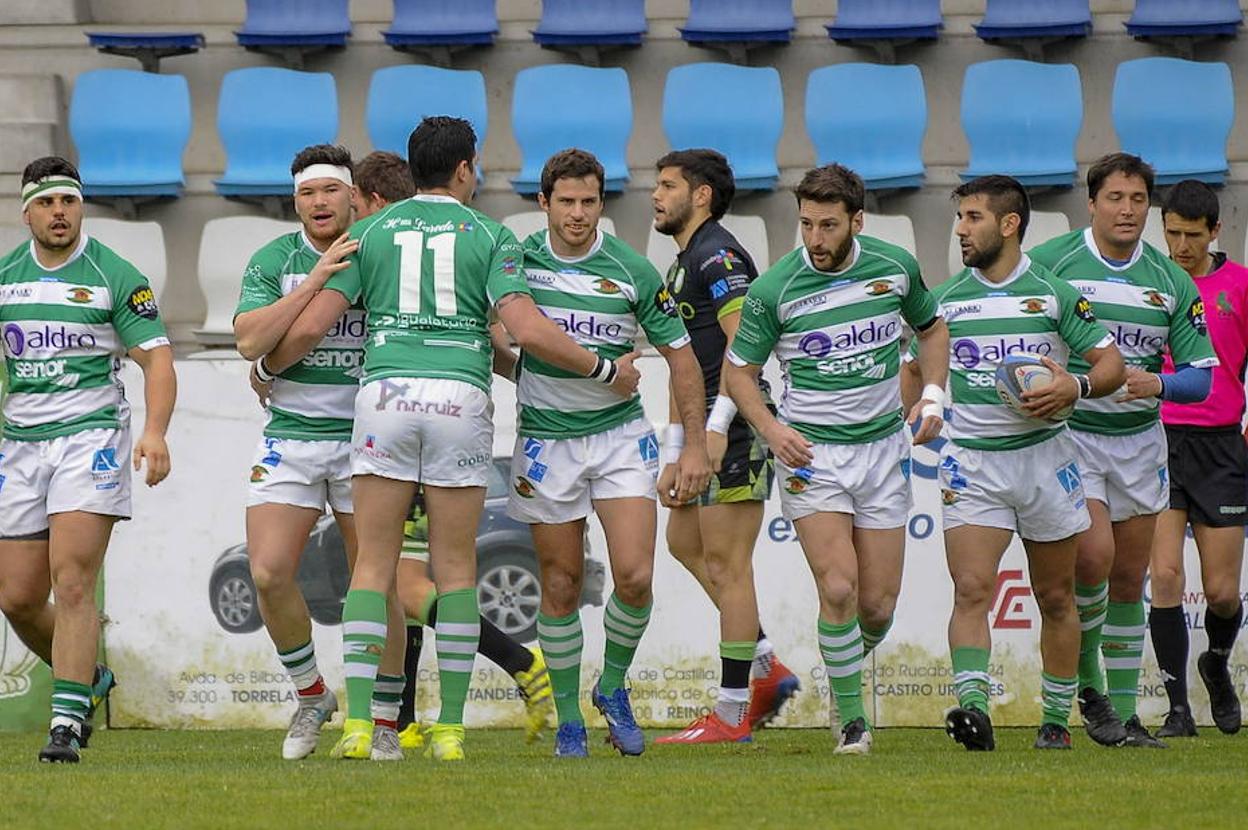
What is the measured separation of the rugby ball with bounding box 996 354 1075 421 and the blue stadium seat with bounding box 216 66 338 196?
854 cm

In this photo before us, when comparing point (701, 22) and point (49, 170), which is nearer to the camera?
point (49, 170)

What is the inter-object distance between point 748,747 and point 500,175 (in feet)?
25.2

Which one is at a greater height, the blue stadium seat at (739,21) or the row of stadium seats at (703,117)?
the blue stadium seat at (739,21)

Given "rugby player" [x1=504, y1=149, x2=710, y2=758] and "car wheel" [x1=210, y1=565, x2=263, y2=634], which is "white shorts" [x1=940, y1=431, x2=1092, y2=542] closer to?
"rugby player" [x1=504, y1=149, x2=710, y2=758]

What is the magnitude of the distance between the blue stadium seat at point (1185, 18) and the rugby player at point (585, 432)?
8281 millimetres

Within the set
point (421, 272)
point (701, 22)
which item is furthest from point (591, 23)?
point (421, 272)

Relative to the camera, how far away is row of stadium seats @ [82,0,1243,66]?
15094mm

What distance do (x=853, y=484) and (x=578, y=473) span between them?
109cm

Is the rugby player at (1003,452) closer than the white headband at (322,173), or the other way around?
the white headband at (322,173)

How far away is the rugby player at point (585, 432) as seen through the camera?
7891 mm

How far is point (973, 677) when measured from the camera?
8109mm

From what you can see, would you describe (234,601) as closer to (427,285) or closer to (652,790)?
(427,285)

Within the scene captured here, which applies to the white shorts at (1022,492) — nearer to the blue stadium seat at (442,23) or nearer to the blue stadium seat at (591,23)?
the blue stadium seat at (591,23)

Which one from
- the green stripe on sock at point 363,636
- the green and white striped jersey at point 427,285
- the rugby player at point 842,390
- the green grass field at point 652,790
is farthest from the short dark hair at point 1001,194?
the green stripe on sock at point 363,636
